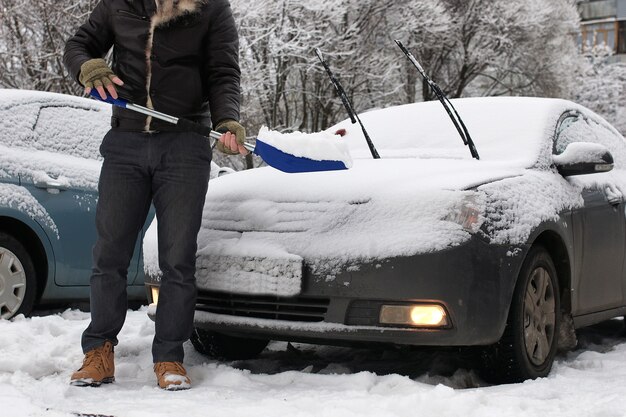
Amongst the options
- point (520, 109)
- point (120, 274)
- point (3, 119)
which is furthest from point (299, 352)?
point (3, 119)

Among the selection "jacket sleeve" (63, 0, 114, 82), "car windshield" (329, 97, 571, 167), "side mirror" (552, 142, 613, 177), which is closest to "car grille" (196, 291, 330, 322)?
"jacket sleeve" (63, 0, 114, 82)

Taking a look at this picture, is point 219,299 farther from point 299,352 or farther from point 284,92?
point 284,92

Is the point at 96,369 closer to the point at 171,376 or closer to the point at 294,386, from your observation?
the point at 171,376

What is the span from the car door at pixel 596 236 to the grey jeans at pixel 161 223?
1853mm

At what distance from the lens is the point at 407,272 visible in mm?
3500

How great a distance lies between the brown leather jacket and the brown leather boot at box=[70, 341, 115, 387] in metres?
0.94

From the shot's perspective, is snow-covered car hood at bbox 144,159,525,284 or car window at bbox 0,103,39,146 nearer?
snow-covered car hood at bbox 144,159,525,284

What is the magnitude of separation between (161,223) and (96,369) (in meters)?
0.66

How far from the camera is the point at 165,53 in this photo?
3.80 meters

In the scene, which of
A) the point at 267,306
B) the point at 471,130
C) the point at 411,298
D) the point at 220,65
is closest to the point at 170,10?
the point at 220,65

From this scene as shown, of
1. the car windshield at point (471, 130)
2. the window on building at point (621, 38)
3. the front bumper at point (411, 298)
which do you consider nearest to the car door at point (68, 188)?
the car windshield at point (471, 130)

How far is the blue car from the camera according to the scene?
209 inches

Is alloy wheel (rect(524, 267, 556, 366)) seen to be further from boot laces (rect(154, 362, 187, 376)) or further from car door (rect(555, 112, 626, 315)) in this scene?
boot laces (rect(154, 362, 187, 376))

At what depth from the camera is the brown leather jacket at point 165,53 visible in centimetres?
377
